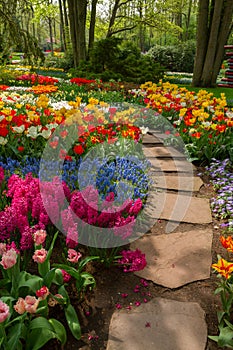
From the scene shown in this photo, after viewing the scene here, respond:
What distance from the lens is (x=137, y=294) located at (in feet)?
6.86

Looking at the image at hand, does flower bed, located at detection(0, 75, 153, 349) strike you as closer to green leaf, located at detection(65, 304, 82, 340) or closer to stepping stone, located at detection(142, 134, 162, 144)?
green leaf, located at detection(65, 304, 82, 340)

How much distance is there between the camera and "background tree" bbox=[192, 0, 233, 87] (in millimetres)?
9797

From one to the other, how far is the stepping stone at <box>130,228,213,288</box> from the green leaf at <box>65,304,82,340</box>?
0.66m

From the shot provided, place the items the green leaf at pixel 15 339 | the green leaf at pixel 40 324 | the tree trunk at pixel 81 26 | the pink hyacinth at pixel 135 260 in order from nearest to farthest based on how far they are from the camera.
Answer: the green leaf at pixel 15 339 → the green leaf at pixel 40 324 → the pink hyacinth at pixel 135 260 → the tree trunk at pixel 81 26

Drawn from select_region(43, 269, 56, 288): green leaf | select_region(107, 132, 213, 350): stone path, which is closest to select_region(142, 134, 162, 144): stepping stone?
select_region(107, 132, 213, 350): stone path

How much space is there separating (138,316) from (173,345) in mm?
265

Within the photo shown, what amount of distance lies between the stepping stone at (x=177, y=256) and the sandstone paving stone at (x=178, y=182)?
835 mm

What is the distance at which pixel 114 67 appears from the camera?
11.1 meters

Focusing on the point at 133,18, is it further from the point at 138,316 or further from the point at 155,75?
the point at 138,316

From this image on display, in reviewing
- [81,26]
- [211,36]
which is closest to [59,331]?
[211,36]

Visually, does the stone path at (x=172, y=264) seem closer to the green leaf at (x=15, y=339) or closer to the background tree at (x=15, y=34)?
the green leaf at (x=15, y=339)

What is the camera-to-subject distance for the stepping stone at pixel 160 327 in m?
1.71

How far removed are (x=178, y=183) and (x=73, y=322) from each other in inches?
92.0

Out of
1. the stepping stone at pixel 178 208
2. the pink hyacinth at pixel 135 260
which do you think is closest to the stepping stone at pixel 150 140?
the stepping stone at pixel 178 208
